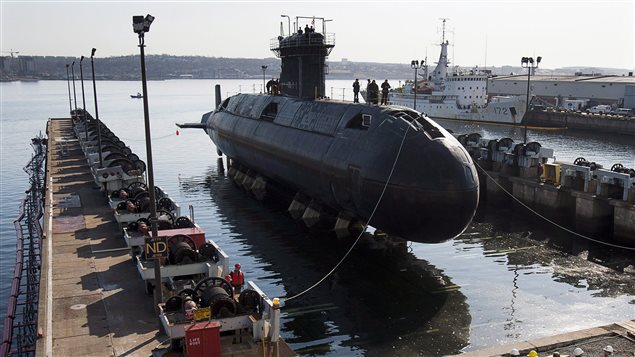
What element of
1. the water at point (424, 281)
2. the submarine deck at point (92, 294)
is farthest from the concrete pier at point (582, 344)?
the submarine deck at point (92, 294)

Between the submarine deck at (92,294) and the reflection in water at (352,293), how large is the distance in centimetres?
515

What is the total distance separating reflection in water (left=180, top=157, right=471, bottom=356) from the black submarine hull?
2156 mm

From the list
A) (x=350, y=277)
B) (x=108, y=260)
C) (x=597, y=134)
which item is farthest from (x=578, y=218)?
(x=597, y=134)

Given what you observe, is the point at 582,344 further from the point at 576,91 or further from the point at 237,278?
the point at 576,91

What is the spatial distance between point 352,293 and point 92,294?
1062cm

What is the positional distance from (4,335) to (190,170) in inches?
1564

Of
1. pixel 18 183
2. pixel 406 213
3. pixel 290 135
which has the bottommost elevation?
pixel 18 183

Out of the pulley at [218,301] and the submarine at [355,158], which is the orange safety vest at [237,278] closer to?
the pulley at [218,301]

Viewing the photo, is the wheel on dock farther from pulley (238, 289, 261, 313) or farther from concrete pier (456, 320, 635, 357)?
concrete pier (456, 320, 635, 357)

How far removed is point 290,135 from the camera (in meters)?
38.4

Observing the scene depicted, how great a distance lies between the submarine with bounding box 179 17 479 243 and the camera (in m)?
25.9

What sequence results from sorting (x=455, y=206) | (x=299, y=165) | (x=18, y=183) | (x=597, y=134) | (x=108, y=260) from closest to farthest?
1. (x=108, y=260)
2. (x=455, y=206)
3. (x=299, y=165)
4. (x=18, y=183)
5. (x=597, y=134)

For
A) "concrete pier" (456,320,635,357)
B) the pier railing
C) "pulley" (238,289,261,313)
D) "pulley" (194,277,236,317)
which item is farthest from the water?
"pulley" (194,277,236,317)

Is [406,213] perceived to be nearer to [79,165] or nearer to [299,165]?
[299,165]
